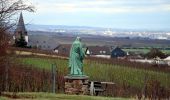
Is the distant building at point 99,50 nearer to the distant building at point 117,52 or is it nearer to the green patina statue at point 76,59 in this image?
the distant building at point 117,52

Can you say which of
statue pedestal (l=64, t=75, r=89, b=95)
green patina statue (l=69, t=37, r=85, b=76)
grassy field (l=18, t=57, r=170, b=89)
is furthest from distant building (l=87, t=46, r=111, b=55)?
statue pedestal (l=64, t=75, r=89, b=95)

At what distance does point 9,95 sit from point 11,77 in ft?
19.3

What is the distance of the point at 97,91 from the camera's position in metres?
26.1

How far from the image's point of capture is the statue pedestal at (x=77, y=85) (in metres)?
25.2

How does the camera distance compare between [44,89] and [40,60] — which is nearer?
[44,89]

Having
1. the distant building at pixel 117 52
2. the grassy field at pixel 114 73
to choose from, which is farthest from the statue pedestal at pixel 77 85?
the distant building at pixel 117 52

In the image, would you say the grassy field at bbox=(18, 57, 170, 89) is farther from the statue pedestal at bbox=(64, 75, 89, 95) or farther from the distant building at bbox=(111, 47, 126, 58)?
the distant building at bbox=(111, 47, 126, 58)

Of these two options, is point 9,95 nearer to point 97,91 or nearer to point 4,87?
point 4,87

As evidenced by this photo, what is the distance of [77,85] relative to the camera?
2516 centimetres

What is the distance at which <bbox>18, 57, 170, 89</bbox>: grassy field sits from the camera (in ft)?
132

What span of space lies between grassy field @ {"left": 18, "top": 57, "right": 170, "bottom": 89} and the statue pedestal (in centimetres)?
1350

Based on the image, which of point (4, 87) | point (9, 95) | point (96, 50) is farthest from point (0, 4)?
point (96, 50)

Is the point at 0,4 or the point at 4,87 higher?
the point at 0,4

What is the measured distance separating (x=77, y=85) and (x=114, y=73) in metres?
18.4
